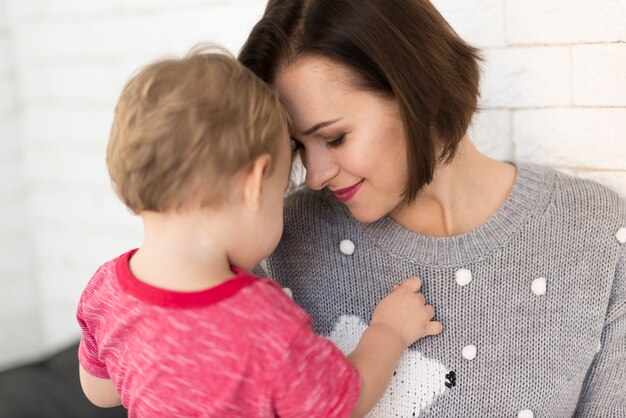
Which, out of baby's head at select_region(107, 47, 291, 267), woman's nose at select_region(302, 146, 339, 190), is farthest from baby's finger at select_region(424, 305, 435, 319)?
baby's head at select_region(107, 47, 291, 267)

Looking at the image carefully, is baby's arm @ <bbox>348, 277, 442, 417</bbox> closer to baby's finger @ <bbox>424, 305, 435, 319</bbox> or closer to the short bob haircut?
baby's finger @ <bbox>424, 305, 435, 319</bbox>

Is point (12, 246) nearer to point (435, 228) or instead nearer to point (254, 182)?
point (435, 228)

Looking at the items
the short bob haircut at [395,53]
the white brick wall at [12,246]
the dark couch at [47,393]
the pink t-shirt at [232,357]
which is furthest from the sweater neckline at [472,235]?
the white brick wall at [12,246]

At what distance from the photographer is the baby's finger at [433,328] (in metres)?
1.33

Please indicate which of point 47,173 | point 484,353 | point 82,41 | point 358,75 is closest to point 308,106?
point 358,75

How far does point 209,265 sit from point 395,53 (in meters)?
0.42

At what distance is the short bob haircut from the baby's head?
0.16m

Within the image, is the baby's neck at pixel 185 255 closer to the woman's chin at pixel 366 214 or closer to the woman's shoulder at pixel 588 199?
the woman's chin at pixel 366 214

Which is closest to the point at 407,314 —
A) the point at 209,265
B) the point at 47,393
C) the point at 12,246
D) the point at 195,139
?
the point at 209,265

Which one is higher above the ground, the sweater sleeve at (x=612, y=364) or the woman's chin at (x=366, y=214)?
the woman's chin at (x=366, y=214)

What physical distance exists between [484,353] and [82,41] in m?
1.37

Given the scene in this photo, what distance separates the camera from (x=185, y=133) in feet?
3.31

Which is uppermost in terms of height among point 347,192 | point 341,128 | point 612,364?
point 341,128

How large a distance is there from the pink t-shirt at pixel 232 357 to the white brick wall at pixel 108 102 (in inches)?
26.6
